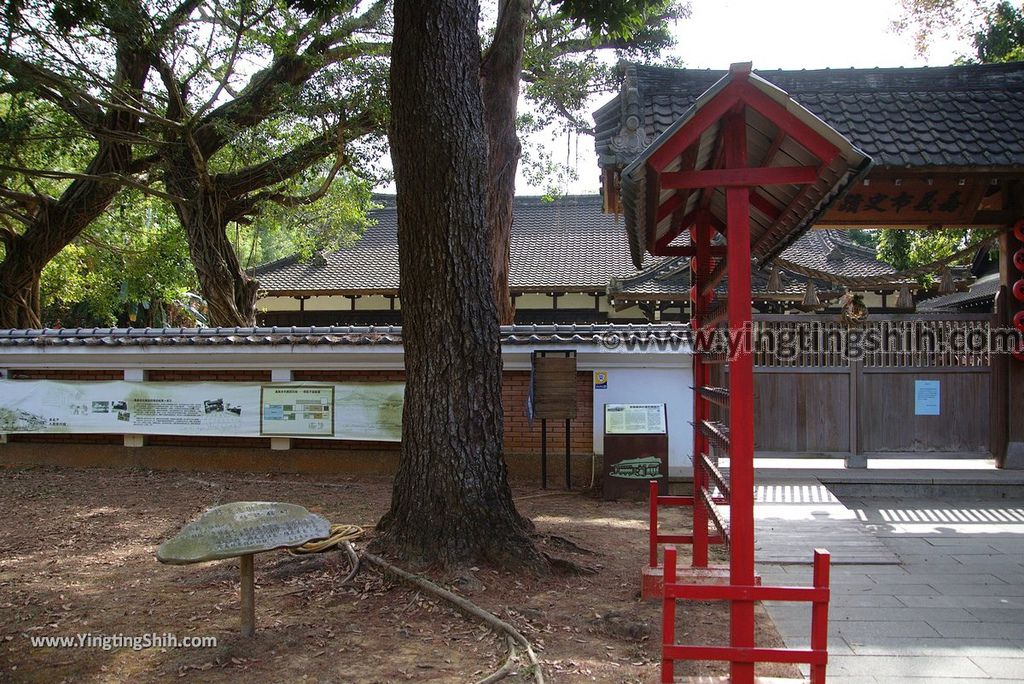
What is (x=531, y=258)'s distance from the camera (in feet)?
67.7

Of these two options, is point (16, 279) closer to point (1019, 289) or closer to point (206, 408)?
point (206, 408)

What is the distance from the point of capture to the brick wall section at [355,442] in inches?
402

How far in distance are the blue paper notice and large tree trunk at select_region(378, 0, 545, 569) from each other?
6.22m

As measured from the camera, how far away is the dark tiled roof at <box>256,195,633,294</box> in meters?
19.0

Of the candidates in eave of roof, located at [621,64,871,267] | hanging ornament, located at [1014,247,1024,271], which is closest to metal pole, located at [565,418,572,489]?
eave of roof, located at [621,64,871,267]

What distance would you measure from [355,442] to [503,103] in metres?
5.06

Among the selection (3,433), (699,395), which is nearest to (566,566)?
(699,395)

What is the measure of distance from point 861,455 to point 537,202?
1622 cm

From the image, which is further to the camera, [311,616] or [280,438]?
[280,438]

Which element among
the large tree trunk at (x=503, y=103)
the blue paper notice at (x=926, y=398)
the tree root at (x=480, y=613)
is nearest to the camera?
the tree root at (x=480, y=613)

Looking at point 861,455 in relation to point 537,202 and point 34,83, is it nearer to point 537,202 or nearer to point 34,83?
point 34,83

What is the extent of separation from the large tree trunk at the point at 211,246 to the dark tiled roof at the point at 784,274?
7823 millimetres

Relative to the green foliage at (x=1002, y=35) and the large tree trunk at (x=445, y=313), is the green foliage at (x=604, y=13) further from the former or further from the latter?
the green foliage at (x=1002, y=35)

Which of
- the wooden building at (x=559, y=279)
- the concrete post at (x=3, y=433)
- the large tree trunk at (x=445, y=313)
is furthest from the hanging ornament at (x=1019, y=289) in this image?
the concrete post at (x=3, y=433)
